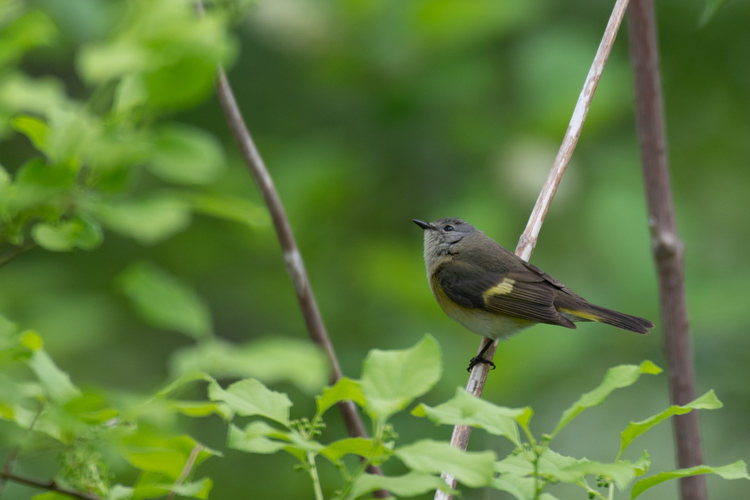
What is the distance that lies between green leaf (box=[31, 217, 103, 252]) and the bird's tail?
273cm

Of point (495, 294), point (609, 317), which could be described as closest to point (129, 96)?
point (495, 294)

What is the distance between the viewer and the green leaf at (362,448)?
1.02m

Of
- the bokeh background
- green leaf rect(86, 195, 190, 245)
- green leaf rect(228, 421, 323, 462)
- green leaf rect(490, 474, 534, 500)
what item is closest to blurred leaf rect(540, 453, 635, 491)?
green leaf rect(490, 474, 534, 500)

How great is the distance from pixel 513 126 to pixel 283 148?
1.45 m

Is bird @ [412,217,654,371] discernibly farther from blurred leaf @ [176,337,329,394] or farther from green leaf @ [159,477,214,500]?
blurred leaf @ [176,337,329,394]

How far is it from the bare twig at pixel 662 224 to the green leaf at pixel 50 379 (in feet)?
5.93

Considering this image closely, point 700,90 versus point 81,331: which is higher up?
point 700,90

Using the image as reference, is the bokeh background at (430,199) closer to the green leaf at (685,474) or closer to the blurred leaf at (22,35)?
the green leaf at (685,474)

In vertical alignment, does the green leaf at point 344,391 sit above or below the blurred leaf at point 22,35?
below

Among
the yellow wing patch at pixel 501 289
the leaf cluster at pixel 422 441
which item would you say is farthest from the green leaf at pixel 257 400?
the yellow wing patch at pixel 501 289

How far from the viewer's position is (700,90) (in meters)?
4.50

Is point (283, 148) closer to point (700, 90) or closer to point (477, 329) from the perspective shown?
point (477, 329)

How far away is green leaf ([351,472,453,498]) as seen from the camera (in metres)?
0.96

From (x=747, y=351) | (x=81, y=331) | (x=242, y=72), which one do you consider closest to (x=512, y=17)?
(x=242, y=72)
